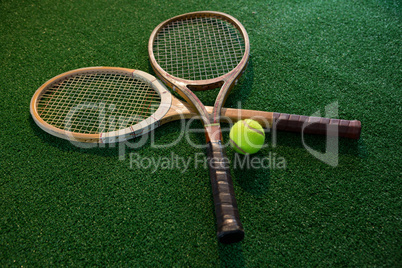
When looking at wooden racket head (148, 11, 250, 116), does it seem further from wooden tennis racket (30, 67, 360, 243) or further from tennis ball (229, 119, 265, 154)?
tennis ball (229, 119, 265, 154)

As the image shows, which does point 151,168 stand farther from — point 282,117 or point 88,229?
point 282,117

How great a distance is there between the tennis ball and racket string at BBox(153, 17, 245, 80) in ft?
1.94

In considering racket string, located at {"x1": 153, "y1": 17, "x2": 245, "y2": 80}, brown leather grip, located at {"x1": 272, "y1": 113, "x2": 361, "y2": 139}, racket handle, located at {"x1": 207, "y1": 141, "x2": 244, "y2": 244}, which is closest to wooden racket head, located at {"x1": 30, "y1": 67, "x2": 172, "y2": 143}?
racket string, located at {"x1": 153, "y1": 17, "x2": 245, "y2": 80}

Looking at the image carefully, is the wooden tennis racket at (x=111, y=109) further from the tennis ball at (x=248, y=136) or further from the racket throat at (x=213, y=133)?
the tennis ball at (x=248, y=136)

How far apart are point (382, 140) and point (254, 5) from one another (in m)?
1.77

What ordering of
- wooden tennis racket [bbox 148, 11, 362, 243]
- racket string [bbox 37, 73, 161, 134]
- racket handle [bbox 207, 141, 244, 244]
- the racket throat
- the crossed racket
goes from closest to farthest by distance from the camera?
racket handle [bbox 207, 141, 244, 244] → wooden tennis racket [bbox 148, 11, 362, 243] → the racket throat → the crossed racket → racket string [bbox 37, 73, 161, 134]

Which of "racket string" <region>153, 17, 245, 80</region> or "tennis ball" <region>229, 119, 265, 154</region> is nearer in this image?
"tennis ball" <region>229, 119, 265, 154</region>

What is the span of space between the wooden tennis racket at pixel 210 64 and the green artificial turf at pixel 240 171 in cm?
18

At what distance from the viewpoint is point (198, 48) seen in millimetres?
2477

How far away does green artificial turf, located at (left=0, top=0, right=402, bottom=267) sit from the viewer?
62.2 inches

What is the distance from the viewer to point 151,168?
1.89 m

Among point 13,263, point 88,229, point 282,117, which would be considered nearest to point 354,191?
point 282,117

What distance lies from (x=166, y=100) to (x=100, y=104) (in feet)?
1.71

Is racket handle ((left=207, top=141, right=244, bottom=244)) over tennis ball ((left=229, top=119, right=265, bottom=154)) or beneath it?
beneath
